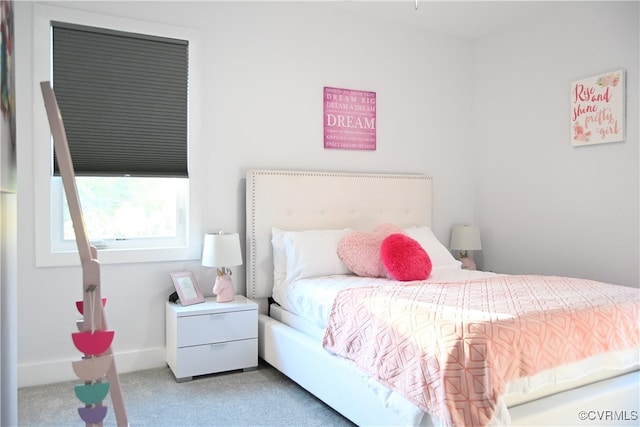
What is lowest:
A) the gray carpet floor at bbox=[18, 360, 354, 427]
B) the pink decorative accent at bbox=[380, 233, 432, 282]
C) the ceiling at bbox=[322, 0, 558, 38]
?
the gray carpet floor at bbox=[18, 360, 354, 427]

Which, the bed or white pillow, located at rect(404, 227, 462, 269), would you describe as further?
white pillow, located at rect(404, 227, 462, 269)

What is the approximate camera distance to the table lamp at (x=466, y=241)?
413cm

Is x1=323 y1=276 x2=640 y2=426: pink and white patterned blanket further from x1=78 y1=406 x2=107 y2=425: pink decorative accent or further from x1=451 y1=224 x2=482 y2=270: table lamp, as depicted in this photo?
x1=451 y1=224 x2=482 y2=270: table lamp

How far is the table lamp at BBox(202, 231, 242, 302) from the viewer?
3119mm

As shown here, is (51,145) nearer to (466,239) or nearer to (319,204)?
(319,204)

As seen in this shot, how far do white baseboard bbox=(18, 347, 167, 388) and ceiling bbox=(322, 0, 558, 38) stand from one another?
2.71 m

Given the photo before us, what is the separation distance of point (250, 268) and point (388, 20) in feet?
7.36

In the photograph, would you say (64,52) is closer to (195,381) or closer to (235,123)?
(235,123)

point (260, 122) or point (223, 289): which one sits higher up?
point (260, 122)

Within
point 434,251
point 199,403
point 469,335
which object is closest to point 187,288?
point 199,403

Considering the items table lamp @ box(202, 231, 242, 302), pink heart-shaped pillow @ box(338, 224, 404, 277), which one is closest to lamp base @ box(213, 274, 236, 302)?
table lamp @ box(202, 231, 242, 302)

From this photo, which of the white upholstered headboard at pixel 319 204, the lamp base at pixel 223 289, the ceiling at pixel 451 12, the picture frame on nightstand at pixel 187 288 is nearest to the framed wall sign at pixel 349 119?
the white upholstered headboard at pixel 319 204

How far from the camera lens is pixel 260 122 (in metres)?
3.54

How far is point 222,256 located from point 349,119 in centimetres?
150
